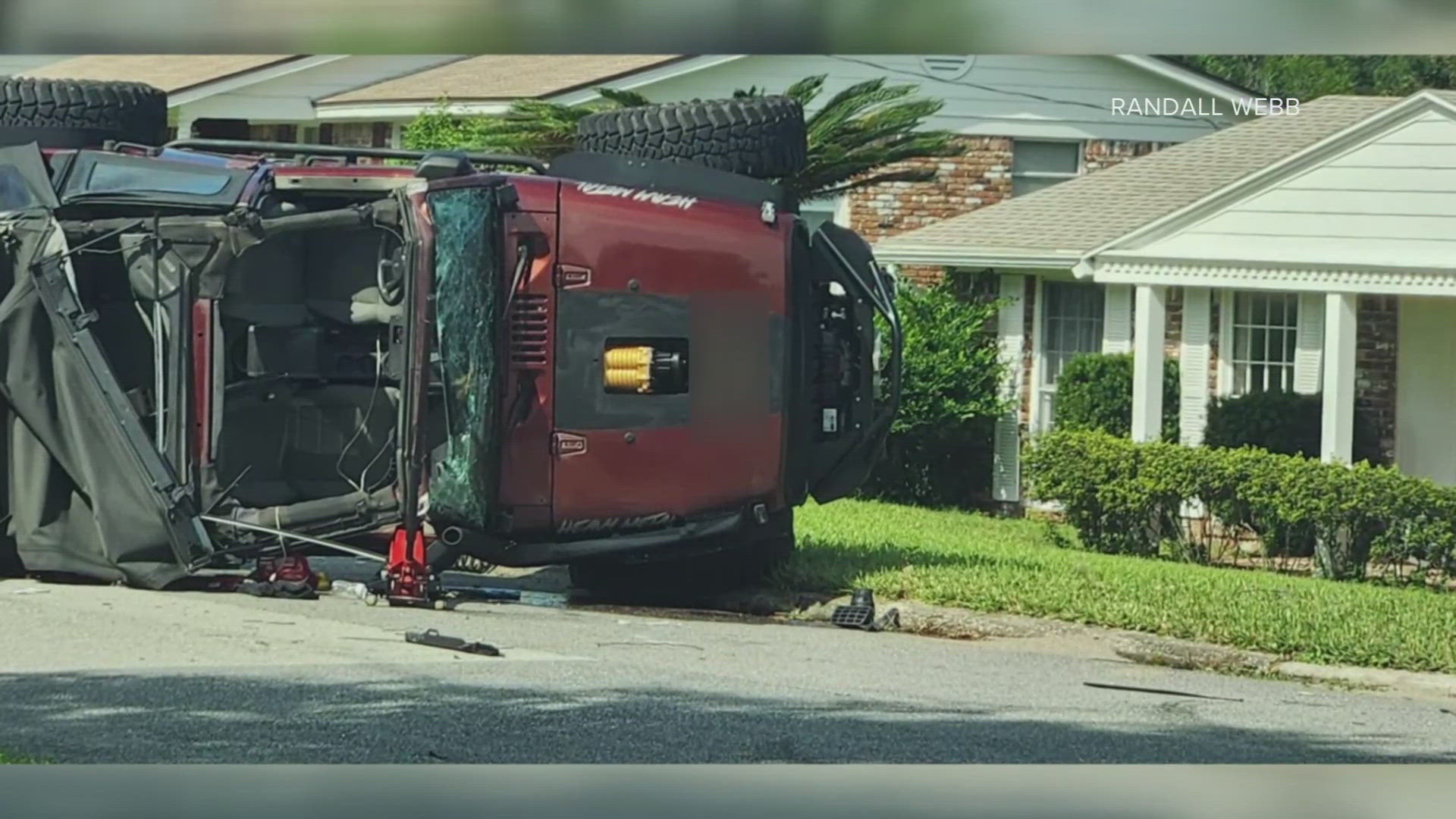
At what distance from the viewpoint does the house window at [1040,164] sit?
1795 centimetres

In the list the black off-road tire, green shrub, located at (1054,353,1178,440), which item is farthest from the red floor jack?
green shrub, located at (1054,353,1178,440)

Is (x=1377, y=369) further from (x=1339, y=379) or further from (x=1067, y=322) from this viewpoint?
(x=1067, y=322)

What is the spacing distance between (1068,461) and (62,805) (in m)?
12.0

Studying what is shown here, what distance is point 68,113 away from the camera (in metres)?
10.2

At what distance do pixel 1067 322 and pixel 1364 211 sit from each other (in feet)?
10.1

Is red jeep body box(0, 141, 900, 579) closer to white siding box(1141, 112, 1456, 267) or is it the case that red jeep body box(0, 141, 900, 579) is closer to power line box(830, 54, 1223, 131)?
power line box(830, 54, 1223, 131)

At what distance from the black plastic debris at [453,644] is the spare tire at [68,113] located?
320 cm

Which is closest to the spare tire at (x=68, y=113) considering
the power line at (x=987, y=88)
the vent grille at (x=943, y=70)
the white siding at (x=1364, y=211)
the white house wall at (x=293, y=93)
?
the white house wall at (x=293, y=93)

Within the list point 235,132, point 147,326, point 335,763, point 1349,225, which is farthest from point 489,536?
point 1349,225

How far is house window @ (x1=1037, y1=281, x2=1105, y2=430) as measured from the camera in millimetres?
18734

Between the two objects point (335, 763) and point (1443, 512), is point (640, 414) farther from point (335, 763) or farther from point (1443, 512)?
point (1443, 512)

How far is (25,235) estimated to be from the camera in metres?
9.23

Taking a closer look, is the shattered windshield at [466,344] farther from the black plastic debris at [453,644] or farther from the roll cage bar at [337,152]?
the black plastic debris at [453,644]

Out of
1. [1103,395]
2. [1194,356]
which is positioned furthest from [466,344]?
[1194,356]
